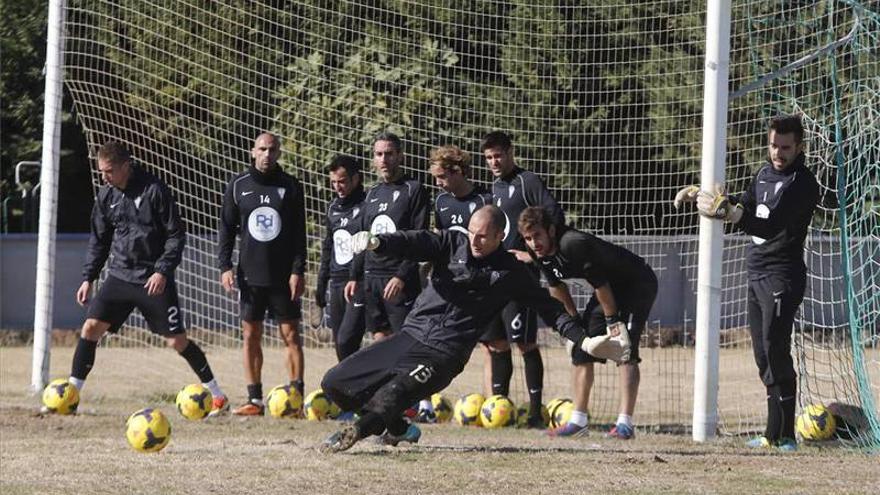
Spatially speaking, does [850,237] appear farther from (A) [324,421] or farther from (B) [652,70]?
(A) [324,421]

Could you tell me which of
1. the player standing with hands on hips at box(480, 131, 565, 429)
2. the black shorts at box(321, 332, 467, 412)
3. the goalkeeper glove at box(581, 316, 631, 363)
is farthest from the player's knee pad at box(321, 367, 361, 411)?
the player standing with hands on hips at box(480, 131, 565, 429)

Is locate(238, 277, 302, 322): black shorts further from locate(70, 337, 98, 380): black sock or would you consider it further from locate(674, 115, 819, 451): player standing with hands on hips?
locate(674, 115, 819, 451): player standing with hands on hips

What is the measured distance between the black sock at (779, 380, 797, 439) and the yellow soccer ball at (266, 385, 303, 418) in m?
3.84

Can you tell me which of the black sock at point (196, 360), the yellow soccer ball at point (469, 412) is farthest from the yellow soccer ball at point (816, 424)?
the black sock at point (196, 360)

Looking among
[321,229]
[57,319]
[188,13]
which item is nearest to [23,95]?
[57,319]

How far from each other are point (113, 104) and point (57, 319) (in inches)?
281

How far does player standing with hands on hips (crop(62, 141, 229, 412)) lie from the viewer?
458 inches

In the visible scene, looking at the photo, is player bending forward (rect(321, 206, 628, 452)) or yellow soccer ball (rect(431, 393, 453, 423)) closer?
player bending forward (rect(321, 206, 628, 452))

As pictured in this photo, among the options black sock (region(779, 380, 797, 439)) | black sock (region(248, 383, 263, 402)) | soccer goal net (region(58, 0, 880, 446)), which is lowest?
black sock (region(248, 383, 263, 402))

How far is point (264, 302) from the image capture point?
478 inches

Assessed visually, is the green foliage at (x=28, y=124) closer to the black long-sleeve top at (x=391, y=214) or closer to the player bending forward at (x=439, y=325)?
the black long-sleeve top at (x=391, y=214)

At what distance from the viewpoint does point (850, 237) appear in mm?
10602

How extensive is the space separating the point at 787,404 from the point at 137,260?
16.9ft

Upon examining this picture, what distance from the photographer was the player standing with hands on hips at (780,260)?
383 inches
